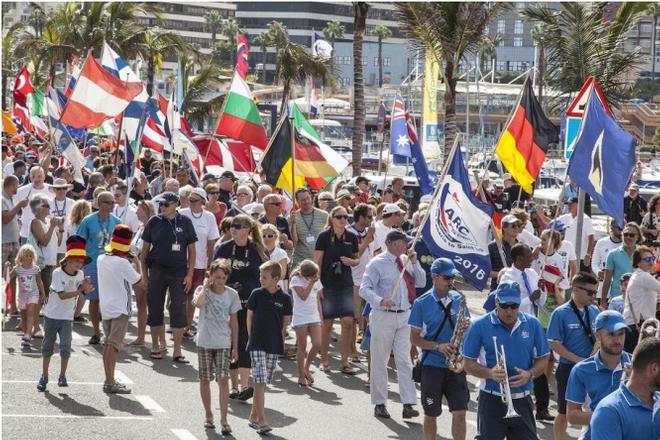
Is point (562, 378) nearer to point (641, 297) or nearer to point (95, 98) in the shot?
point (641, 297)

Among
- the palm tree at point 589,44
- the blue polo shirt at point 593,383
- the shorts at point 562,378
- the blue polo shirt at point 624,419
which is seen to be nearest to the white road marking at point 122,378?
the shorts at point 562,378

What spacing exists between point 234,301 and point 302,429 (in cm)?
123

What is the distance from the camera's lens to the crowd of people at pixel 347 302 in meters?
8.72

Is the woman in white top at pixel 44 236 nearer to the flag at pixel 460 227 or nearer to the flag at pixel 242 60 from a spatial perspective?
the flag at pixel 460 227

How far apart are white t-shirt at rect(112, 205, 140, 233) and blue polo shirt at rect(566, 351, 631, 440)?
8806 millimetres

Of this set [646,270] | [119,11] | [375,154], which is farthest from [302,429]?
[375,154]

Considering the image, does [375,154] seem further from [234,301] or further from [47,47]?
[234,301]

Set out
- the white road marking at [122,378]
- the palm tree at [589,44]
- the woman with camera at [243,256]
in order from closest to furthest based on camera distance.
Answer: the woman with camera at [243,256], the white road marking at [122,378], the palm tree at [589,44]

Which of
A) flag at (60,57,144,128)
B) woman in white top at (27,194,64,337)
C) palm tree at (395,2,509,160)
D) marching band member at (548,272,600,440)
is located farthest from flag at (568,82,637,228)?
palm tree at (395,2,509,160)

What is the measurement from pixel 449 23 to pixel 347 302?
12.7 m

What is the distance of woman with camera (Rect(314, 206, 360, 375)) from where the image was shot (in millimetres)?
13453

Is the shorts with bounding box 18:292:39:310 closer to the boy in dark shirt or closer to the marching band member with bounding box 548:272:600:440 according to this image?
the boy in dark shirt

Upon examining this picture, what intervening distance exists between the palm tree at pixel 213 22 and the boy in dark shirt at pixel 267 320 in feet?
437

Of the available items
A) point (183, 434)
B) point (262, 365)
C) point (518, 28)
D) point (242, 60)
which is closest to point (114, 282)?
point (262, 365)
